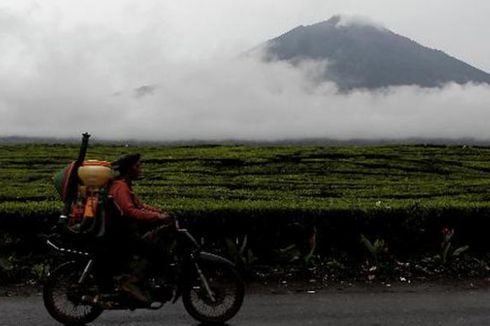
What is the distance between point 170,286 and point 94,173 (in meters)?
1.58

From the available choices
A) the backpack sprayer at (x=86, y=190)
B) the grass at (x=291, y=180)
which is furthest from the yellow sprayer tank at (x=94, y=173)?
the grass at (x=291, y=180)

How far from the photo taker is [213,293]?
28.5ft

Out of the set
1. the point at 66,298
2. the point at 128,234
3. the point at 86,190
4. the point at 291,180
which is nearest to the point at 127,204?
the point at 128,234

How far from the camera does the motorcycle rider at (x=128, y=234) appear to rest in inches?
328

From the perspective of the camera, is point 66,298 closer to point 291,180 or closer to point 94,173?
point 94,173

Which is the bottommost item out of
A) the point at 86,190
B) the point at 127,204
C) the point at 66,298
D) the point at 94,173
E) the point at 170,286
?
the point at 66,298

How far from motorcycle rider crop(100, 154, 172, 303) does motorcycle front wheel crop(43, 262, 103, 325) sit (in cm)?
46

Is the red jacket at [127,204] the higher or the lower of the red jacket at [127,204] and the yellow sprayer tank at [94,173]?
the lower

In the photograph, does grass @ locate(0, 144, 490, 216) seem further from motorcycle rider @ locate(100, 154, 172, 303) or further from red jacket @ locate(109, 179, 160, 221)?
red jacket @ locate(109, 179, 160, 221)

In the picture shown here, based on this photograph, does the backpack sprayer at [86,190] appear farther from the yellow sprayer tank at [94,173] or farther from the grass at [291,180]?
the grass at [291,180]

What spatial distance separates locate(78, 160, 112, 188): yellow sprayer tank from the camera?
8.23 meters

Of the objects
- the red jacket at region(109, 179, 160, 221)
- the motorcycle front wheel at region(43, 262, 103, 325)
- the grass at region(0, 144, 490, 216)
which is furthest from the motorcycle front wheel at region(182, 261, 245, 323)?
the grass at region(0, 144, 490, 216)

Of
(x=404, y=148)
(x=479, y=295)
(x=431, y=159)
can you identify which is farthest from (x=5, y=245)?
(x=404, y=148)

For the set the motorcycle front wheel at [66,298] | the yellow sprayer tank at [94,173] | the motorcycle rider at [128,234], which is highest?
the yellow sprayer tank at [94,173]
